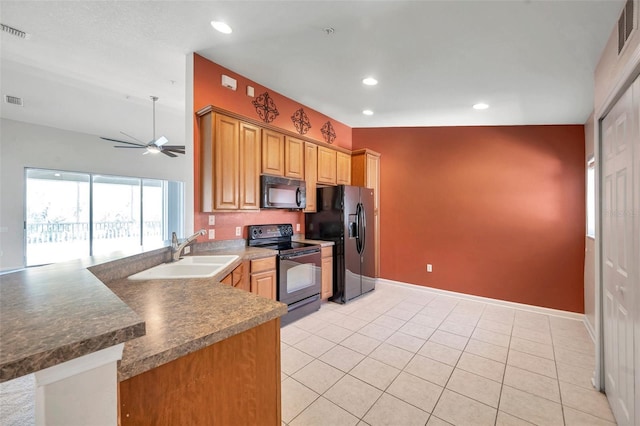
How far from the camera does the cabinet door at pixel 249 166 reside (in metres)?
2.95

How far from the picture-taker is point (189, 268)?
2217 mm

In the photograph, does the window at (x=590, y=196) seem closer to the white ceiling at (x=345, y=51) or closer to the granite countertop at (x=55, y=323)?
the white ceiling at (x=345, y=51)

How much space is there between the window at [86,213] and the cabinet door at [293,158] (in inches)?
118

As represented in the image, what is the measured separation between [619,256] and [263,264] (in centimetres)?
272

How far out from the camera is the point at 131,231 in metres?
6.84

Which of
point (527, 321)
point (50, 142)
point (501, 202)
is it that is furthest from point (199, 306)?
point (50, 142)

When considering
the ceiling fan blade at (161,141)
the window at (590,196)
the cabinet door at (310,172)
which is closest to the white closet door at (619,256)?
the window at (590,196)

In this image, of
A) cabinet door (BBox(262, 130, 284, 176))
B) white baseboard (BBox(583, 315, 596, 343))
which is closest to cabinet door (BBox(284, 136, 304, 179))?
cabinet door (BBox(262, 130, 284, 176))

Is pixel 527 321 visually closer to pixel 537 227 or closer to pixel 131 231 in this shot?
pixel 537 227

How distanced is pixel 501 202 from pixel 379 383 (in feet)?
10.0

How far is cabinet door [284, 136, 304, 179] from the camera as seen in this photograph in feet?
11.4

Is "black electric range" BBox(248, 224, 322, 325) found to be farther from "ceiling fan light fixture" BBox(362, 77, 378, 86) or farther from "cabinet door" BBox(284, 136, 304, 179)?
"ceiling fan light fixture" BBox(362, 77, 378, 86)

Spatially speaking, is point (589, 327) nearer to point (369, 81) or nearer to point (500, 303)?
point (500, 303)

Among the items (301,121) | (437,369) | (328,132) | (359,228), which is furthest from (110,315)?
(328,132)
